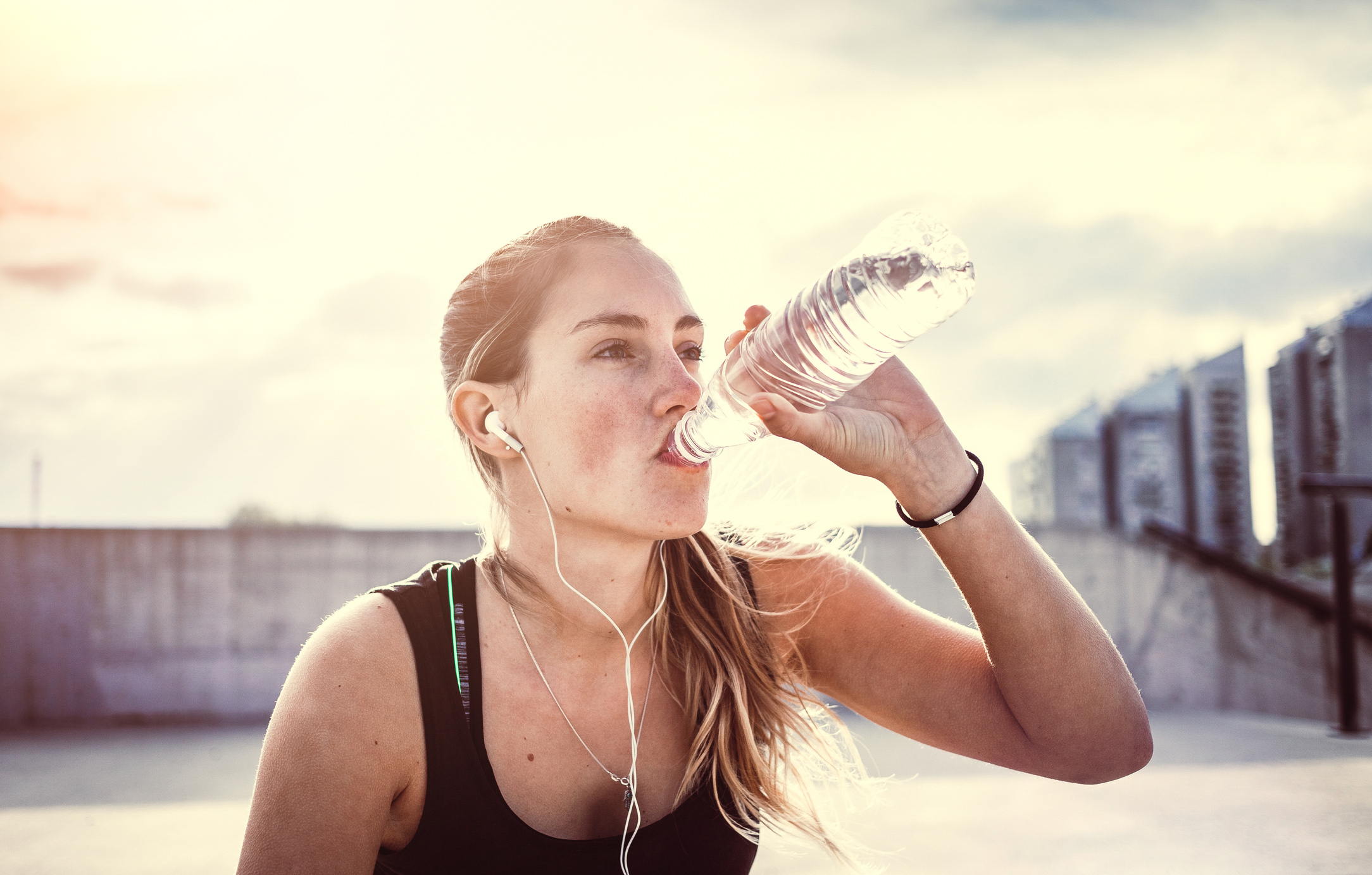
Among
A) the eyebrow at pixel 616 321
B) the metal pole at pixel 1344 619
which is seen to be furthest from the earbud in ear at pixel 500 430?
the metal pole at pixel 1344 619

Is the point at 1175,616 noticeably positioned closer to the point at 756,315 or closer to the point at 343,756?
the point at 756,315

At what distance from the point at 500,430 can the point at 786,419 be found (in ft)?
2.14

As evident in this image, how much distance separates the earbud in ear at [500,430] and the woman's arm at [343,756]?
1.23 ft

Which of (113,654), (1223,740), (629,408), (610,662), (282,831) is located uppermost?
(629,408)

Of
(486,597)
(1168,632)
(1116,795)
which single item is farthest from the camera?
(1168,632)

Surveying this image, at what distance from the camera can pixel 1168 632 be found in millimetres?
7082

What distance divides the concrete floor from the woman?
95cm

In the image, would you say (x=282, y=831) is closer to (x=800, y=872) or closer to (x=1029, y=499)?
(x=800, y=872)

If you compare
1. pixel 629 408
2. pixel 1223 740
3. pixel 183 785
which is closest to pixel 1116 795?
pixel 1223 740

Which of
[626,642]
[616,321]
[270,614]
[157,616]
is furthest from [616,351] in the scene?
[157,616]

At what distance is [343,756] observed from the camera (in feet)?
4.57

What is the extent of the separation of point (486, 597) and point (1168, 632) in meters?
6.88

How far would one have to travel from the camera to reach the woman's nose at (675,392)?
5.09ft

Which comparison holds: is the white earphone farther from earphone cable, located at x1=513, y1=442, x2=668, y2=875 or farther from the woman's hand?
the woman's hand
